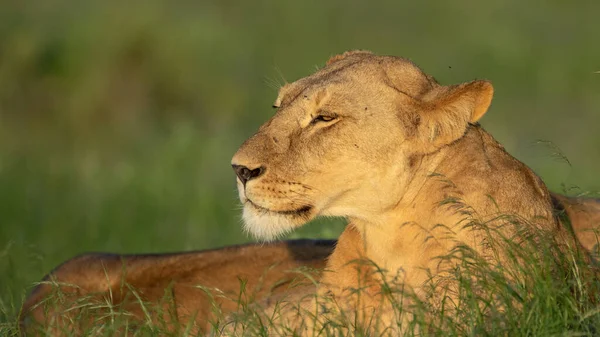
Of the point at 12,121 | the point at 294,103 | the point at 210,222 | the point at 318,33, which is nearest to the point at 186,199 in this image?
the point at 210,222

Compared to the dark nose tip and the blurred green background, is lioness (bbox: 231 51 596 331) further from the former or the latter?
the blurred green background

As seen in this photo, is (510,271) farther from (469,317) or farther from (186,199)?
(186,199)

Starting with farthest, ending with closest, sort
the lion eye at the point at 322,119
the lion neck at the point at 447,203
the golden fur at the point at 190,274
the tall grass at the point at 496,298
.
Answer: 1. the golden fur at the point at 190,274
2. the lion eye at the point at 322,119
3. the lion neck at the point at 447,203
4. the tall grass at the point at 496,298

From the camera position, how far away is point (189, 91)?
15.3m

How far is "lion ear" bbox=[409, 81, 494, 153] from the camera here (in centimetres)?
463

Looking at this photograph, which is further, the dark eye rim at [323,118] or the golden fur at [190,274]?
the golden fur at [190,274]

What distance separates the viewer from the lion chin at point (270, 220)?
471 cm

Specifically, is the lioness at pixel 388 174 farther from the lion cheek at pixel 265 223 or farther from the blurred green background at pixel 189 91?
the blurred green background at pixel 189 91

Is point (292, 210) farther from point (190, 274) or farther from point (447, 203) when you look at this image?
point (190, 274)

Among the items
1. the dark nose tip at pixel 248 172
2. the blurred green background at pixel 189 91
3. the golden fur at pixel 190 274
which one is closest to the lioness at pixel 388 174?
the dark nose tip at pixel 248 172

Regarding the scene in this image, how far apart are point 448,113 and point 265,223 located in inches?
28.1

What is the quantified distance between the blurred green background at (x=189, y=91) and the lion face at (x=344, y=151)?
9.01 ft

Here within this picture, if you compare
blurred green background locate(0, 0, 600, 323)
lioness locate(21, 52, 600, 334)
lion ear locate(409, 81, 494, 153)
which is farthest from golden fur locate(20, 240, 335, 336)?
blurred green background locate(0, 0, 600, 323)

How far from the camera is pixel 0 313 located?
5703 millimetres
